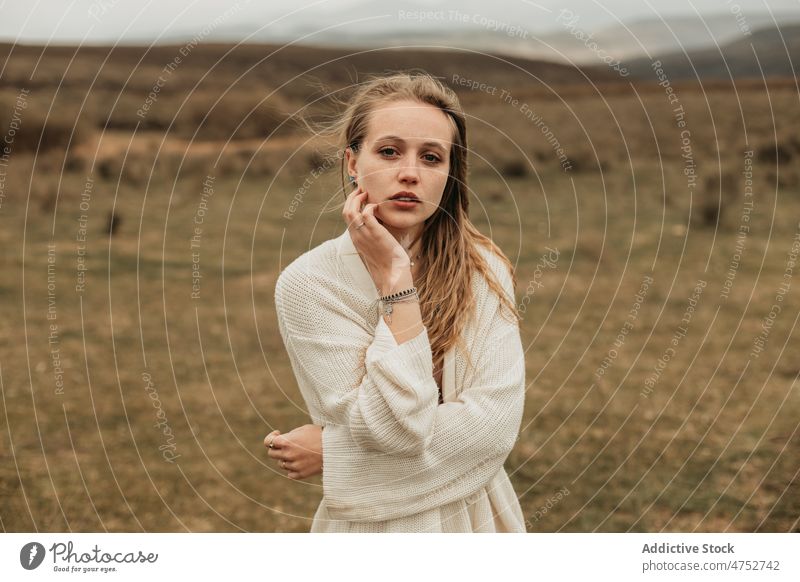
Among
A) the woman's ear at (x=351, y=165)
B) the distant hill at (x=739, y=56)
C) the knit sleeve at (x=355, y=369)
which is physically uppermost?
the distant hill at (x=739, y=56)

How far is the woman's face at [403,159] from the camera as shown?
2271mm

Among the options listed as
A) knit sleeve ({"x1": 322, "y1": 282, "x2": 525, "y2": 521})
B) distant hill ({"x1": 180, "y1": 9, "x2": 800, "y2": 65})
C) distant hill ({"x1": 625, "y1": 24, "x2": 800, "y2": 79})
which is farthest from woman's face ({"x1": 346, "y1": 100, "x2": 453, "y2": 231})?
distant hill ({"x1": 625, "y1": 24, "x2": 800, "y2": 79})

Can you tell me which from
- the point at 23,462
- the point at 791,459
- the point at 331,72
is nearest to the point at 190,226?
the point at 331,72

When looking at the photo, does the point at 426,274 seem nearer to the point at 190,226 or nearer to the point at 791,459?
the point at 791,459

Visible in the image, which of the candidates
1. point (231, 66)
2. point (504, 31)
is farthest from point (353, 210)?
point (231, 66)

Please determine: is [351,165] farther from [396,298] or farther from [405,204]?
[396,298]

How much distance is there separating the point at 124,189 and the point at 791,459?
10.5 m

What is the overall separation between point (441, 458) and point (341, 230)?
Answer: 6325 mm

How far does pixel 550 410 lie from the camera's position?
6074 mm

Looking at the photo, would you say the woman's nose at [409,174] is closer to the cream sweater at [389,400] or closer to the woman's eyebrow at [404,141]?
the woman's eyebrow at [404,141]

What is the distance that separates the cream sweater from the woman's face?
0.15m

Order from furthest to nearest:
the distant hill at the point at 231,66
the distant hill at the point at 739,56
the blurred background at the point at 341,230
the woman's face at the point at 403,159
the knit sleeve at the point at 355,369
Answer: the distant hill at the point at 231,66
the distant hill at the point at 739,56
the blurred background at the point at 341,230
the woman's face at the point at 403,159
the knit sleeve at the point at 355,369

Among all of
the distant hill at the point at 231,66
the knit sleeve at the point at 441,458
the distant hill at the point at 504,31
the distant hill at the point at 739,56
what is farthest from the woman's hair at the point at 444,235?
the distant hill at the point at 231,66

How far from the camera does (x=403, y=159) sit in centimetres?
229
